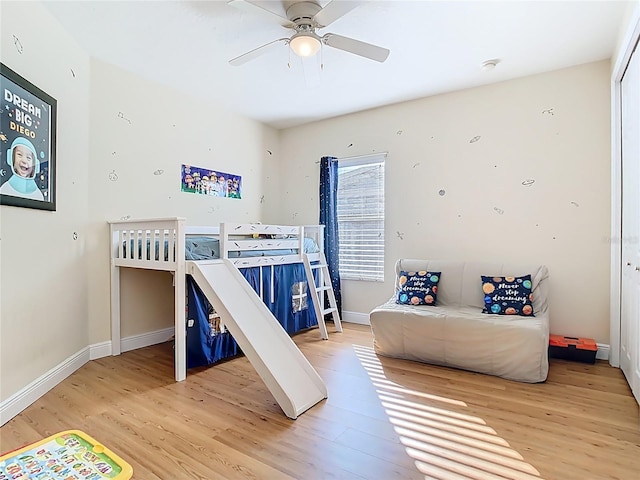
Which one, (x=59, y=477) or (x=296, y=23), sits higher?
(x=296, y=23)

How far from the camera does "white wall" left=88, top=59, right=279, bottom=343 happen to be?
10.1 ft

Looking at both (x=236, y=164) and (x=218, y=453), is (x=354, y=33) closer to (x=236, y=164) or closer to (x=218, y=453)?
(x=236, y=164)

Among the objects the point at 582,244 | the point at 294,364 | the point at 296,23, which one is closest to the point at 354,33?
the point at 296,23

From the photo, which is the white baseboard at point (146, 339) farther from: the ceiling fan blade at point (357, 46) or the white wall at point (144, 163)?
the ceiling fan blade at point (357, 46)

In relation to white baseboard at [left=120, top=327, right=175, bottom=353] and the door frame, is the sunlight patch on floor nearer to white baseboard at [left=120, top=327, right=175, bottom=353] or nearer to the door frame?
the door frame

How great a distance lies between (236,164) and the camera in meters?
4.36

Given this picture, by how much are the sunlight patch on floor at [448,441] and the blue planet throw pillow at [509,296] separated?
1.06 meters

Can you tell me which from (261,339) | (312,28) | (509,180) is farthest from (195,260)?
(509,180)

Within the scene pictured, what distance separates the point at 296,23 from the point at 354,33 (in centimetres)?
50

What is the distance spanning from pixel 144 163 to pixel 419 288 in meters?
2.80

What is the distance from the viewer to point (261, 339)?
7.89ft

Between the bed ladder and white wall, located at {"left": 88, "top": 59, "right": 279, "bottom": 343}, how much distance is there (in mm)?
1162

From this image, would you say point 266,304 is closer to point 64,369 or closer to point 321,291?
point 321,291

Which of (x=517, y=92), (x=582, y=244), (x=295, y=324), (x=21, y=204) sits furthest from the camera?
(x=295, y=324)
